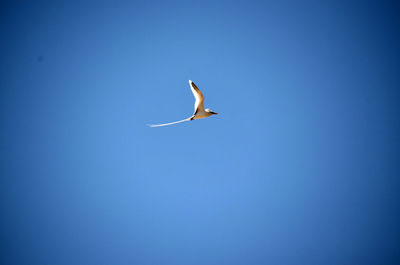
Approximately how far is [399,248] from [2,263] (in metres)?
40.1

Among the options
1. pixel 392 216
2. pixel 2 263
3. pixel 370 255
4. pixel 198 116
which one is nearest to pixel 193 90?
pixel 198 116

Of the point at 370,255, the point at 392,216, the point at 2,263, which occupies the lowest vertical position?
the point at 2,263

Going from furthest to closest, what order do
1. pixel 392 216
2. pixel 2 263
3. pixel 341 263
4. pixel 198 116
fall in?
pixel 392 216
pixel 341 263
pixel 2 263
pixel 198 116

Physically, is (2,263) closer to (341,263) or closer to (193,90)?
(193,90)

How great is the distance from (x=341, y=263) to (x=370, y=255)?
3.95 metres

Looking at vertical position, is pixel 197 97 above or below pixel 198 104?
→ above

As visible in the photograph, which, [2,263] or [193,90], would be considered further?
[2,263]

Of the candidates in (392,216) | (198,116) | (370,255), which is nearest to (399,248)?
(370,255)

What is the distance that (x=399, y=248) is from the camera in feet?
90.7

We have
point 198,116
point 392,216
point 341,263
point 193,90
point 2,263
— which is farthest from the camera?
point 392,216

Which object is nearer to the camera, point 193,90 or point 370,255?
point 193,90

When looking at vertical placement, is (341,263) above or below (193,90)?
below

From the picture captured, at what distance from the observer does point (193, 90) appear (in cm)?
541

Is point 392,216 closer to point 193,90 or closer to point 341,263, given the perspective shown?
point 341,263
